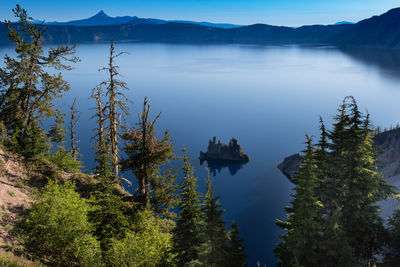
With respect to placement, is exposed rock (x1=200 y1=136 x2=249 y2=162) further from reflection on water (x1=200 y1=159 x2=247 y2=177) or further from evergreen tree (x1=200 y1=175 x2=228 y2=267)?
evergreen tree (x1=200 y1=175 x2=228 y2=267)

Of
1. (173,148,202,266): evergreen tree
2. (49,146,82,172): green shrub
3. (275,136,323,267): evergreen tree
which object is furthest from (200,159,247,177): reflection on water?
(173,148,202,266): evergreen tree

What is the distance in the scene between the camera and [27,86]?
2792cm

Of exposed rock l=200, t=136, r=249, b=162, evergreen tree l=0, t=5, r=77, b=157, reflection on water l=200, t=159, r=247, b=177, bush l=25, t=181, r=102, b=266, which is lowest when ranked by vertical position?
reflection on water l=200, t=159, r=247, b=177

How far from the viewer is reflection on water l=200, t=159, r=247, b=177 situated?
247ft

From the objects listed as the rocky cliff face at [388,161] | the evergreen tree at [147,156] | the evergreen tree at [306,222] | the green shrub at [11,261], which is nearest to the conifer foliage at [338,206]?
the evergreen tree at [306,222]

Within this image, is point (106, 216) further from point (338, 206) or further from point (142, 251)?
point (338, 206)

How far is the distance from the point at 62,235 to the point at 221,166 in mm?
62565

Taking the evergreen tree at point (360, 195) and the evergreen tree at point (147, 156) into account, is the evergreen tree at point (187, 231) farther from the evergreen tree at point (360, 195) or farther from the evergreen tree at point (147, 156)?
the evergreen tree at point (360, 195)

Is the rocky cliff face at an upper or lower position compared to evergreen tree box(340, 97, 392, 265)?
lower

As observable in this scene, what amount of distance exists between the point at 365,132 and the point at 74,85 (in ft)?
515

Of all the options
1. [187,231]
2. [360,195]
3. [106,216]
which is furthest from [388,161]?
[106,216]

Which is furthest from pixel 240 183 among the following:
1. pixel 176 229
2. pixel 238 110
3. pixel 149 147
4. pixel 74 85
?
pixel 74 85

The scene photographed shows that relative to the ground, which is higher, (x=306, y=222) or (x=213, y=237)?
(x=213, y=237)

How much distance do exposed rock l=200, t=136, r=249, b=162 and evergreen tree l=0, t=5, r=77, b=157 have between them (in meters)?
54.7
